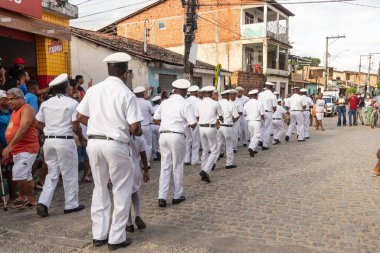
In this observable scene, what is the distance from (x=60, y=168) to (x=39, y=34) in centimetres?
494

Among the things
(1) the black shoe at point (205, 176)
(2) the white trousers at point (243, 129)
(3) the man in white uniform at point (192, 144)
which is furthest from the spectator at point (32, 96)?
(2) the white trousers at point (243, 129)

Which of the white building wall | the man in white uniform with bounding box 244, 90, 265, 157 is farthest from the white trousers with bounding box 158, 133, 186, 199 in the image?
the white building wall

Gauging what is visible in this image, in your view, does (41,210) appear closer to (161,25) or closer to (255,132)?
(255,132)

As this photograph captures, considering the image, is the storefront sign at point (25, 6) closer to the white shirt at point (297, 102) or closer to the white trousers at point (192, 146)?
the white trousers at point (192, 146)

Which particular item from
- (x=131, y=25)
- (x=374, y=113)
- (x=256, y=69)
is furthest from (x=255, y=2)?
(x=374, y=113)

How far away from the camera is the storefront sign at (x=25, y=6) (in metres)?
7.48

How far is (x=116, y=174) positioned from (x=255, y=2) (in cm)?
2761

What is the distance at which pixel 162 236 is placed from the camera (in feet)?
13.4

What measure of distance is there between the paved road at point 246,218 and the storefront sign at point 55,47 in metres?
4.64

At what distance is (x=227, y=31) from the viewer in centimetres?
2989

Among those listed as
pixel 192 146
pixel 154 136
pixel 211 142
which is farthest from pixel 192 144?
pixel 211 142

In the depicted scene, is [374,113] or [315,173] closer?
[315,173]

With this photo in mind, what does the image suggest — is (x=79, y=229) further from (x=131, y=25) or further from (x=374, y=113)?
(x=131, y=25)

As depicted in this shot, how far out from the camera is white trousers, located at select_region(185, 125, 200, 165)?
8.91 meters
